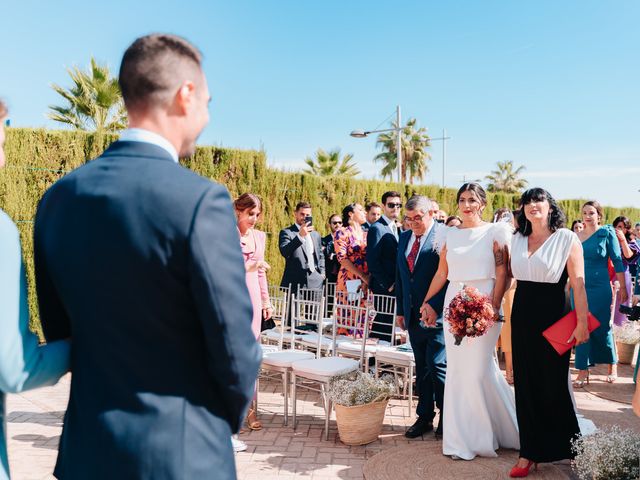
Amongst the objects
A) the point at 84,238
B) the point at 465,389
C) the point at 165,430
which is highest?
the point at 84,238

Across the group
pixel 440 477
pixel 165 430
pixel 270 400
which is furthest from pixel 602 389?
pixel 165 430

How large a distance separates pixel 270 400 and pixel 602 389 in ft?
13.8

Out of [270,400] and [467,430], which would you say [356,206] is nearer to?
[270,400]

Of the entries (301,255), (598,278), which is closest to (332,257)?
(301,255)

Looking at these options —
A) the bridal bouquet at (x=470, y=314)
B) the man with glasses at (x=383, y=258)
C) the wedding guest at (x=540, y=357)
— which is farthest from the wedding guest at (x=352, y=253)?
the wedding guest at (x=540, y=357)

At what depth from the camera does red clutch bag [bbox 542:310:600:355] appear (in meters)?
4.08

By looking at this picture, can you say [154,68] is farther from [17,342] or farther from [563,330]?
[563,330]

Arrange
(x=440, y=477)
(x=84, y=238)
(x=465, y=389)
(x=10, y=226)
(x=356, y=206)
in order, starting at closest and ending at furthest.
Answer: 1. (x=84, y=238)
2. (x=10, y=226)
3. (x=440, y=477)
4. (x=465, y=389)
5. (x=356, y=206)

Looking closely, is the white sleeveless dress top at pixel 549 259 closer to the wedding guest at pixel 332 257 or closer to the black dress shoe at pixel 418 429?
the black dress shoe at pixel 418 429

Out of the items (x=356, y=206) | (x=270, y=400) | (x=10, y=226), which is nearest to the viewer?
(x=10, y=226)

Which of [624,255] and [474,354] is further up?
[624,255]

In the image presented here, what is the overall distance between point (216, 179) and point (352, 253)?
4.20m

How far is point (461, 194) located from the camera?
15.6 feet

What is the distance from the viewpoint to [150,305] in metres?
1.30
